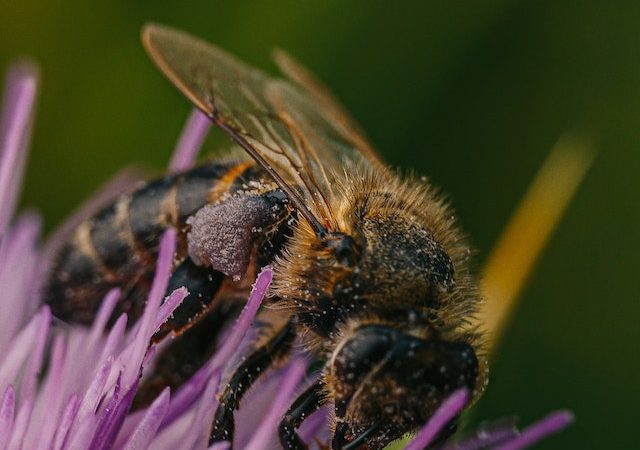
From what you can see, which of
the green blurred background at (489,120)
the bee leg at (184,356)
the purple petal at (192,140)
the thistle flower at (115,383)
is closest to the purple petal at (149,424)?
the thistle flower at (115,383)

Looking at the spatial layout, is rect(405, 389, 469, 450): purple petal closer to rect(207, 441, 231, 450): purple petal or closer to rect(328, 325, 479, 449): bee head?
rect(328, 325, 479, 449): bee head

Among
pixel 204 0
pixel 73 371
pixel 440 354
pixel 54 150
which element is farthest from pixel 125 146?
pixel 440 354

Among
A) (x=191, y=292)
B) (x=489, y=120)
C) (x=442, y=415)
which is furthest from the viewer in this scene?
(x=489, y=120)

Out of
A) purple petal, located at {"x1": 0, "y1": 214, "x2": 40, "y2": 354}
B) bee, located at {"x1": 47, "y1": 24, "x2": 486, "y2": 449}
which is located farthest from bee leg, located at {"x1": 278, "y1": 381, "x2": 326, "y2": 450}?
purple petal, located at {"x1": 0, "y1": 214, "x2": 40, "y2": 354}

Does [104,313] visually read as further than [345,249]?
Yes

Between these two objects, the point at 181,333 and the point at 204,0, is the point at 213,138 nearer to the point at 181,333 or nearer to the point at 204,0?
the point at 204,0

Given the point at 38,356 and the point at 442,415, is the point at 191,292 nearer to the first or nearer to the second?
the point at 38,356

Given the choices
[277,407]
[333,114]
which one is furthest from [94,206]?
[277,407]
